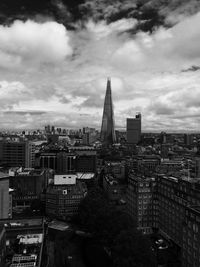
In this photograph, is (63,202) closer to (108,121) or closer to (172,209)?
(172,209)

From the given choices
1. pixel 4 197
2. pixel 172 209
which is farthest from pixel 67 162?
pixel 172 209

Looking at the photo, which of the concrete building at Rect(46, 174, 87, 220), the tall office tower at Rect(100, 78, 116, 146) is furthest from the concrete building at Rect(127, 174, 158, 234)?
the tall office tower at Rect(100, 78, 116, 146)

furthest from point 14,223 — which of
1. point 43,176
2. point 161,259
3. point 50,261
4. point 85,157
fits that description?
point 85,157

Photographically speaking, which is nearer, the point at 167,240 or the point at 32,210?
the point at 167,240

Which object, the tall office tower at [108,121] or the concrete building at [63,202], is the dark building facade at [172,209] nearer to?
the concrete building at [63,202]

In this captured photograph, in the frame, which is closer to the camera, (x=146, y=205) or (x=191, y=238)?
(x=191, y=238)

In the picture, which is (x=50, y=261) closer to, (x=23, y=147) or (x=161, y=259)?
(x=161, y=259)

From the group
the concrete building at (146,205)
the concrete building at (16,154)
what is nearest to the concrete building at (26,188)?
the concrete building at (146,205)

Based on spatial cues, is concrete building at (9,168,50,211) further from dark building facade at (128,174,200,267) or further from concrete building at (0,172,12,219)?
dark building facade at (128,174,200,267)
